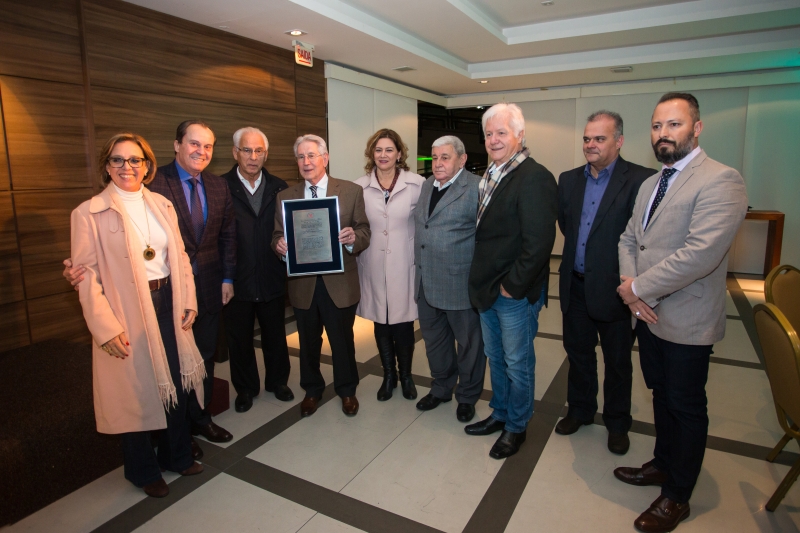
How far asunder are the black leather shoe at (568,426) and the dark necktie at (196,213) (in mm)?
2313

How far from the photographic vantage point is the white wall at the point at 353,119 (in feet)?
19.4

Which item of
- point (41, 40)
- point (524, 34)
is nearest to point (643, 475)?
point (41, 40)

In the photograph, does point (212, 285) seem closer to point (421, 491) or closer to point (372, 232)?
point (372, 232)

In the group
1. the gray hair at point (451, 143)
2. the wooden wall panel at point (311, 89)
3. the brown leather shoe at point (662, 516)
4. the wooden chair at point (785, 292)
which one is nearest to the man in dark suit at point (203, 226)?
the gray hair at point (451, 143)

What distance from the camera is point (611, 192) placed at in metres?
2.47

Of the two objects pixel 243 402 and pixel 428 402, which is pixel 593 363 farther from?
pixel 243 402

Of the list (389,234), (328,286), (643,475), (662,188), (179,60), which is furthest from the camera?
(179,60)

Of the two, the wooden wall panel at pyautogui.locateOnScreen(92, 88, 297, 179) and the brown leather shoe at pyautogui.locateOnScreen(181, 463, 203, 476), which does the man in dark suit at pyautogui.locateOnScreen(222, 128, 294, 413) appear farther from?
the wooden wall panel at pyautogui.locateOnScreen(92, 88, 297, 179)

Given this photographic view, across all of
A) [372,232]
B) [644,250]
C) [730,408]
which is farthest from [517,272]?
[730,408]

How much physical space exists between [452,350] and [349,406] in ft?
2.46

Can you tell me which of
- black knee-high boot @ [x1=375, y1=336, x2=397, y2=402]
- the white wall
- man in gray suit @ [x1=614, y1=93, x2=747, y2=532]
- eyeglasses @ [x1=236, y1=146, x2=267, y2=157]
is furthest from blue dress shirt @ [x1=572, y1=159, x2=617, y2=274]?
the white wall

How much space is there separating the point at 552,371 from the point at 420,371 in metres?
1.02

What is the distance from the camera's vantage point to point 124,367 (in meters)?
2.16

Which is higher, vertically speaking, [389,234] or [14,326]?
[389,234]
